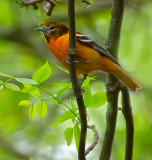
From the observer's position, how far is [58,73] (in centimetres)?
724

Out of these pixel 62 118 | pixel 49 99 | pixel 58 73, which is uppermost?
pixel 49 99

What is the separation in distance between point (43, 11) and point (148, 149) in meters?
3.01

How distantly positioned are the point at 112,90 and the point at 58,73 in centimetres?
388

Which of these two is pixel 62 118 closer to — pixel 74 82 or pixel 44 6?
pixel 74 82

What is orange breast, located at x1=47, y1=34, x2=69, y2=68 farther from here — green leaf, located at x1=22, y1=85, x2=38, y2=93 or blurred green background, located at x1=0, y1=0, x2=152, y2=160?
blurred green background, located at x1=0, y1=0, x2=152, y2=160

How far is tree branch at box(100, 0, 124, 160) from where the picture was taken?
3246mm

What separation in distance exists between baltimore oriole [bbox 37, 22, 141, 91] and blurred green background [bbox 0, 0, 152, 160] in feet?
5.86

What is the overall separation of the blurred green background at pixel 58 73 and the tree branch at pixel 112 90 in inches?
109

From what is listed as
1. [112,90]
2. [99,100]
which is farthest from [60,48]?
[99,100]

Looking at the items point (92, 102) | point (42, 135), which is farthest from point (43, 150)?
point (92, 102)

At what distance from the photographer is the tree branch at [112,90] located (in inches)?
128

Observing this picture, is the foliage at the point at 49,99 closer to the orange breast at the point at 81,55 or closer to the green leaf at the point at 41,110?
the green leaf at the point at 41,110

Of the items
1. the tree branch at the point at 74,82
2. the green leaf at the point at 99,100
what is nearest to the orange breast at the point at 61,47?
the green leaf at the point at 99,100

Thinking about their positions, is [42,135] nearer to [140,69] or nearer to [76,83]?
[140,69]
